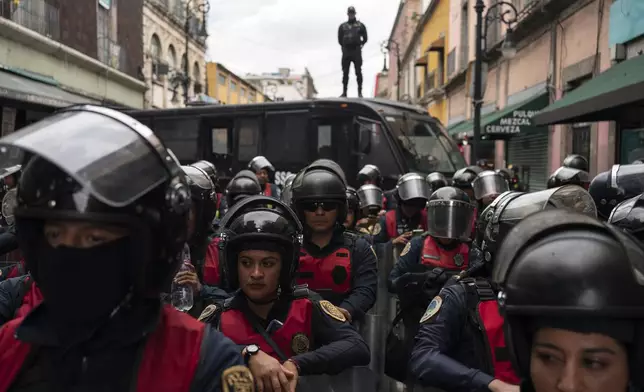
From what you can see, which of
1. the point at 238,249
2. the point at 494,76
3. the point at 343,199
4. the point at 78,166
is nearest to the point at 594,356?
the point at 78,166

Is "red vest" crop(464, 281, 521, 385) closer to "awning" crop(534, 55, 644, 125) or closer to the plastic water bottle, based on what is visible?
the plastic water bottle

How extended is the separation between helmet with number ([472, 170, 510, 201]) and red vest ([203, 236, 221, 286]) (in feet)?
11.3

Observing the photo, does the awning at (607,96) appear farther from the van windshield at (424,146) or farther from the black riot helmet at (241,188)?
the black riot helmet at (241,188)

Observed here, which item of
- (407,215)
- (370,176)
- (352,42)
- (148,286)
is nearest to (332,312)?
(148,286)

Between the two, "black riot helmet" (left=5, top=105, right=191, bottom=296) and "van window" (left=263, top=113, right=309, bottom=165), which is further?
"van window" (left=263, top=113, right=309, bottom=165)

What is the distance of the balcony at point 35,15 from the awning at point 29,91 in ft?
5.76

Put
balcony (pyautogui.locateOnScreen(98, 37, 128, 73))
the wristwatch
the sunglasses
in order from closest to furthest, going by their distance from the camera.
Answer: the wristwatch
the sunglasses
balcony (pyautogui.locateOnScreen(98, 37, 128, 73))

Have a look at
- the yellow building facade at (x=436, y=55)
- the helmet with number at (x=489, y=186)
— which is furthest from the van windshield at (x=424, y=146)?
the yellow building facade at (x=436, y=55)

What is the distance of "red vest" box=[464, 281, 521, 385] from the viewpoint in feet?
7.77

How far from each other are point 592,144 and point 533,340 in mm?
12003

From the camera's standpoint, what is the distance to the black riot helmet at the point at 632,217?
9.07 feet

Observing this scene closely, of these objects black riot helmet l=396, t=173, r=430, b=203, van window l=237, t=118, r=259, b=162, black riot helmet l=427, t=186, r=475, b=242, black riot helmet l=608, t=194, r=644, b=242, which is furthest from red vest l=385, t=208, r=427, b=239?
van window l=237, t=118, r=259, b=162

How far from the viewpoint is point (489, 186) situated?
257 inches

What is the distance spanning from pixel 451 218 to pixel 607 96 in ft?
17.0
